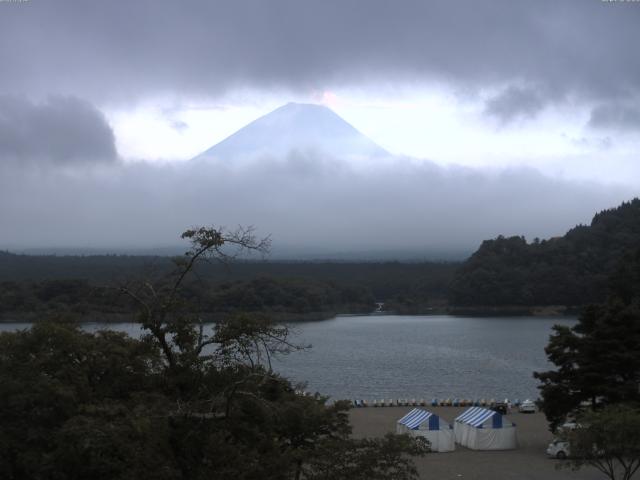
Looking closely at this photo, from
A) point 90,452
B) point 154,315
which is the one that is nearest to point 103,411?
point 90,452

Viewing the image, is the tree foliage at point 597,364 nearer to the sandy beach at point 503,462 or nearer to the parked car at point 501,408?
the sandy beach at point 503,462

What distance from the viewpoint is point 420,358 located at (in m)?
48.9

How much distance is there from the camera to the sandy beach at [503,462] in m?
16.4

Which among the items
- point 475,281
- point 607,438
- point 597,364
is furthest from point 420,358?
point 475,281

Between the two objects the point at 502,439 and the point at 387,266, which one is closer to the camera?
the point at 502,439

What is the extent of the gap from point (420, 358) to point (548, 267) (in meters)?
42.7

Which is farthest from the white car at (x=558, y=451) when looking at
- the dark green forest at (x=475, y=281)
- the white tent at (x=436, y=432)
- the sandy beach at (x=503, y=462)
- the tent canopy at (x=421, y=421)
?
the dark green forest at (x=475, y=281)

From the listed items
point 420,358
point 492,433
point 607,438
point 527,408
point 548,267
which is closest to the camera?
point 607,438

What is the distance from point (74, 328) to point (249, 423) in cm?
440

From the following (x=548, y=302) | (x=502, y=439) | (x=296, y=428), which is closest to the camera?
(x=296, y=428)

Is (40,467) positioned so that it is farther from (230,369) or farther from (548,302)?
(548,302)

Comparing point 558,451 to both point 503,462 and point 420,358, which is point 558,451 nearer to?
point 503,462

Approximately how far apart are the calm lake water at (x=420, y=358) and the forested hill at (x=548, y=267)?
20.2 feet

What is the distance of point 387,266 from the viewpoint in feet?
412
